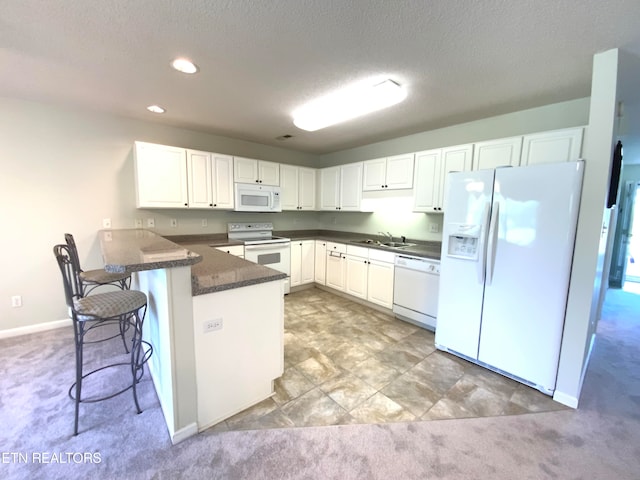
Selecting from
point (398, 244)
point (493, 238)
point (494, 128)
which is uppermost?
point (494, 128)

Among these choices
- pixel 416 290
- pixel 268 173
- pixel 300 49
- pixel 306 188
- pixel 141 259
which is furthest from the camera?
pixel 306 188

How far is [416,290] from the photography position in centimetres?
323

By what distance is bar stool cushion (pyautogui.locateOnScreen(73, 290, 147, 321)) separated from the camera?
1652 mm

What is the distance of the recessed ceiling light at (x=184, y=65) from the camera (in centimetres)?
197

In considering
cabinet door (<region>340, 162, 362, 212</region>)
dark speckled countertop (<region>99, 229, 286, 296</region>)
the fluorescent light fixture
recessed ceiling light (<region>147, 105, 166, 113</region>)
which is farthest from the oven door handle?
recessed ceiling light (<region>147, 105, 166, 113</region>)

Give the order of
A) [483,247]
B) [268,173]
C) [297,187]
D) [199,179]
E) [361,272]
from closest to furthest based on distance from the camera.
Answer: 1. [483,247]
2. [199,179]
3. [361,272]
4. [268,173]
5. [297,187]

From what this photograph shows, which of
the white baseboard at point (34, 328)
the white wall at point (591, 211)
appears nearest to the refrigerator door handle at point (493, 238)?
the white wall at point (591, 211)

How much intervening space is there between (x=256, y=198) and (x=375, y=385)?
9.89 feet

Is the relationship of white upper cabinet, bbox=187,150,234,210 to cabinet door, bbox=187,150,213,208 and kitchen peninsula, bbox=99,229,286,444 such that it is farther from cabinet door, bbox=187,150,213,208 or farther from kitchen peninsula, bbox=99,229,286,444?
kitchen peninsula, bbox=99,229,286,444

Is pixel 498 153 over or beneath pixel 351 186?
over

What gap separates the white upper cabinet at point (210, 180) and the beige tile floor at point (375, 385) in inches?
79.6

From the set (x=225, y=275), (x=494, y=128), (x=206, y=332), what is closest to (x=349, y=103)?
(x=494, y=128)

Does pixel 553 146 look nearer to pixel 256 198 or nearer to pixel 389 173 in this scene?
pixel 389 173

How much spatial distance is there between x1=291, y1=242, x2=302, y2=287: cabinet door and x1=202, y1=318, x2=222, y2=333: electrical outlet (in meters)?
2.70
